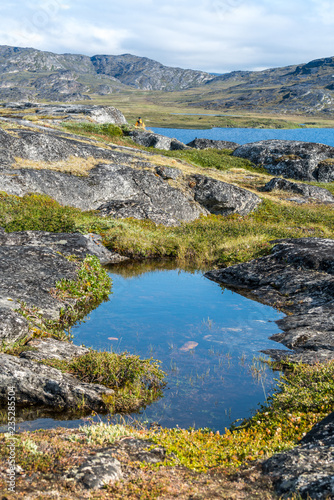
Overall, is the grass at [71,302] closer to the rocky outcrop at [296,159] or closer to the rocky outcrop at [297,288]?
the rocky outcrop at [297,288]

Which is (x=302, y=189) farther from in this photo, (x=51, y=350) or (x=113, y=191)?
(x=51, y=350)

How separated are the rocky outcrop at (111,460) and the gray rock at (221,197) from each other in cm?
2897

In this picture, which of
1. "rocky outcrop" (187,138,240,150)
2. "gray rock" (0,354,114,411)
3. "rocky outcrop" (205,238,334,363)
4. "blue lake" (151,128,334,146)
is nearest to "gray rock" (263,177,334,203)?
"rocky outcrop" (205,238,334,363)

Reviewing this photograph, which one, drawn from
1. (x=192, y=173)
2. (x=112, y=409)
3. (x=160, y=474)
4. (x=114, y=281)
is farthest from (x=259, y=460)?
(x=192, y=173)

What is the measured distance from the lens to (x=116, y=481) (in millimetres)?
5316

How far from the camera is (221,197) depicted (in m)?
34.2

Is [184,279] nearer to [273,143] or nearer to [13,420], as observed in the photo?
[13,420]

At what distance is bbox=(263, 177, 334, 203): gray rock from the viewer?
140 ft

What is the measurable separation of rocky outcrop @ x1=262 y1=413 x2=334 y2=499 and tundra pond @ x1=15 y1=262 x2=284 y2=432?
3.20 metres

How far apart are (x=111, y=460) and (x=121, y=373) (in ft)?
15.2

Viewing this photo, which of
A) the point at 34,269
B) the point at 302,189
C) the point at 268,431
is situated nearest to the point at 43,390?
the point at 268,431

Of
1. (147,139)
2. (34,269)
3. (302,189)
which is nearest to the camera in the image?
(34,269)

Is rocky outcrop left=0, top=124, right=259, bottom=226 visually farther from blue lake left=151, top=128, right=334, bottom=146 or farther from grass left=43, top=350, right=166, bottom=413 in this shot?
blue lake left=151, top=128, right=334, bottom=146

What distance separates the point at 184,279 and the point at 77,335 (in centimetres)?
770
